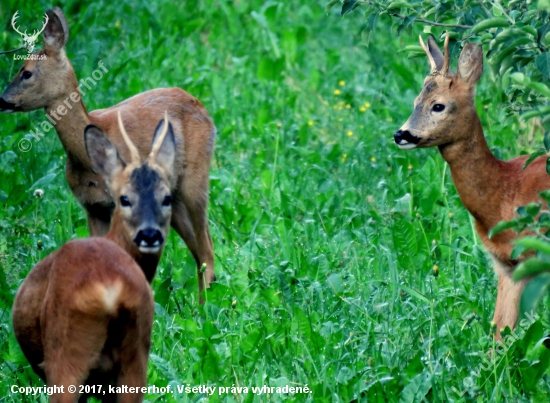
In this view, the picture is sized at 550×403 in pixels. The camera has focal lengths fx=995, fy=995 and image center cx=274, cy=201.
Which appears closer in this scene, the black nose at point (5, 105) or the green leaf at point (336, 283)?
the green leaf at point (336, 283)

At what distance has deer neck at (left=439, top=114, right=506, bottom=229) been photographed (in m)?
5.46

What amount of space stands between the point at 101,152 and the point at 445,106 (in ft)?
6.29

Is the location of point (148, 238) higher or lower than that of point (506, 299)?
higher

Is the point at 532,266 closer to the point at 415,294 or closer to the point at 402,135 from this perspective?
the point at 415,294

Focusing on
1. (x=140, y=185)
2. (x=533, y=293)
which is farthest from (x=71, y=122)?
(x=533, y=293)

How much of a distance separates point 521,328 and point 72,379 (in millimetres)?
2404

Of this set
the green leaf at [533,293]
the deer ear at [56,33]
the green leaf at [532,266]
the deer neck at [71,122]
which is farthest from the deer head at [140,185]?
the green leaf at [533,293]

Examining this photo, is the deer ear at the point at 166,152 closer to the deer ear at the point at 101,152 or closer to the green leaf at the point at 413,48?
the deer ear at the point at 101,152

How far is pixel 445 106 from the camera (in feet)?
18.3

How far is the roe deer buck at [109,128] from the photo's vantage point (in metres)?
6.45

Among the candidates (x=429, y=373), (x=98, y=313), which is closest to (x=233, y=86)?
(x=429, y=373)

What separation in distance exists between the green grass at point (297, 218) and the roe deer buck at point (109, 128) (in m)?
0.32

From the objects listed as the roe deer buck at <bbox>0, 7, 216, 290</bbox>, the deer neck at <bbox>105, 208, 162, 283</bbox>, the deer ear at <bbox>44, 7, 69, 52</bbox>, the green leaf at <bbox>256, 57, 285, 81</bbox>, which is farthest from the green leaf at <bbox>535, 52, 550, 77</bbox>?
the green leaf at <bbox>256, 57, 285, 81</bbox>

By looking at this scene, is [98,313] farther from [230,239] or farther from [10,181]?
[10,181]
